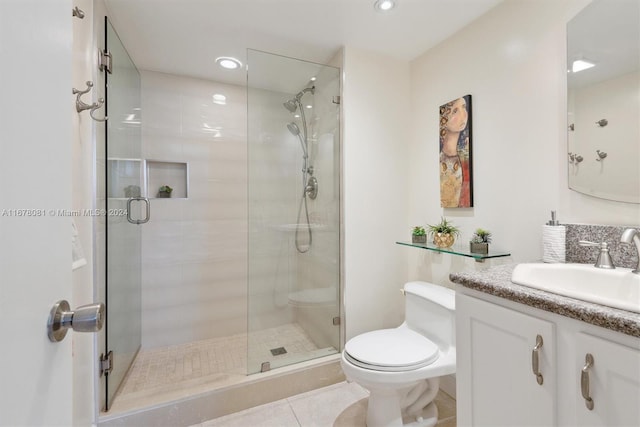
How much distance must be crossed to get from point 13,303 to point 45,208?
17 cm

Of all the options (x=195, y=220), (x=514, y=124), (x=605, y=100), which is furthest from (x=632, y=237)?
(x=195, y=220)

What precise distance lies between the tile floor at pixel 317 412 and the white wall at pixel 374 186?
1.40ft

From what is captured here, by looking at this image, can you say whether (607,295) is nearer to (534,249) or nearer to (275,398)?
(534,249)

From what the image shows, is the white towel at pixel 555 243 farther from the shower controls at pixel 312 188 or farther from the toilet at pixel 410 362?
the shower controls at pixel 312 188

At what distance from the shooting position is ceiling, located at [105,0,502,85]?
5.46ft

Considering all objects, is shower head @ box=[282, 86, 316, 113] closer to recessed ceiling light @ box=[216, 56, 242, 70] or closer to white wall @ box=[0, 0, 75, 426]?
recessed ceiling light @ box=[216, 56, 242, 70]

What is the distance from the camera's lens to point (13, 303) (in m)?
0.41

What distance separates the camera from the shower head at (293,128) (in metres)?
2.09

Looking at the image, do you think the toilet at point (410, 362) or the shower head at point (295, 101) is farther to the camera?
Answer: the shower head at point (295, 101)

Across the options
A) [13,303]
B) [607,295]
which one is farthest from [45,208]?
[607,295]

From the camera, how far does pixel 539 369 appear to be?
2.77ft

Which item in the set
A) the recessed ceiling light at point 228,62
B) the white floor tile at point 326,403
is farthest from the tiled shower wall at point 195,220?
the white floor tile at point 326,403

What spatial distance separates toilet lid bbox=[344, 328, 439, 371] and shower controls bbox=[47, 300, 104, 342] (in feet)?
3.98

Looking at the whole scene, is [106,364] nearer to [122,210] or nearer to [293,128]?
[122,210]
